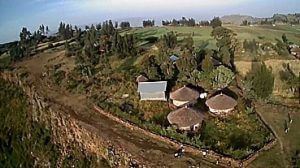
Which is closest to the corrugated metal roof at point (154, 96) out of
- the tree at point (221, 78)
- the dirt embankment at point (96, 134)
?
the dirt embankment at point (96, 134)

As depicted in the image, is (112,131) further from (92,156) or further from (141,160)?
(141,160)

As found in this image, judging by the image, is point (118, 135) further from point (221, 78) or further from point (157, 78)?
point (221, 78)

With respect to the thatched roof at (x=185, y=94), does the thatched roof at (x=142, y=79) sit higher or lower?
higher

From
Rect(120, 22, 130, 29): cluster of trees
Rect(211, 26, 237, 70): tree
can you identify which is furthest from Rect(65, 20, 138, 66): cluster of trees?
Rect(120, 22, 130, 29): cluster of trees

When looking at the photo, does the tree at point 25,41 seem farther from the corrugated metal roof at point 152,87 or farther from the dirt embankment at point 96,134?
the corrugated metal roof at point 152,87

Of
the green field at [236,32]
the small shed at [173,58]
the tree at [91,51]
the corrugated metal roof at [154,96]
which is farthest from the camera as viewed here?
the green field at [236,32]

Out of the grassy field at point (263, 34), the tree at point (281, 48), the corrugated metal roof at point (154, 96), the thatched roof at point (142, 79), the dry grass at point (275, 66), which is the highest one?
the grassy field at point (263, 34)

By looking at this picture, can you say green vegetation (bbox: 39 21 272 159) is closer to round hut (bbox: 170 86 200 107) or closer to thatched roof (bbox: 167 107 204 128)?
thatched roof (bbox: 167 107 204 128)
